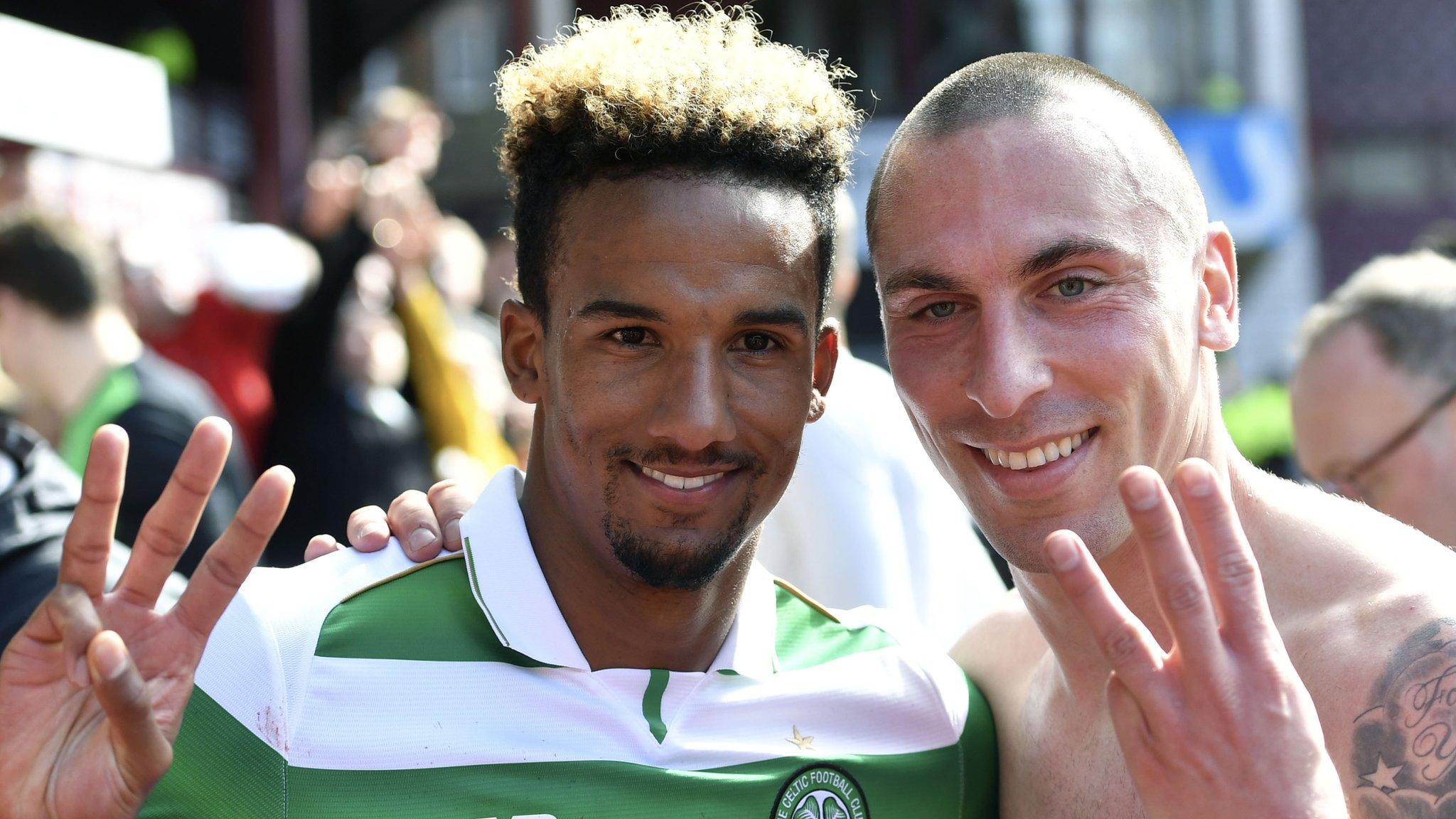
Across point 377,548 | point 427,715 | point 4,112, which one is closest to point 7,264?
point 4,112

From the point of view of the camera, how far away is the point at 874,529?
11.8ft

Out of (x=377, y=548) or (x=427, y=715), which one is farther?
(x=377, y=548)

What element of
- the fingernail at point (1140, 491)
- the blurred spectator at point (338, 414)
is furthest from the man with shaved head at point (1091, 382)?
the blurred spectator at point (338, 414)

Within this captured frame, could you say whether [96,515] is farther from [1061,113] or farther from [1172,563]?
[1061,113]

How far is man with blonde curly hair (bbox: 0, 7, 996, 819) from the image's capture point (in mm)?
2330

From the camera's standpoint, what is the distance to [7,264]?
5520 mm

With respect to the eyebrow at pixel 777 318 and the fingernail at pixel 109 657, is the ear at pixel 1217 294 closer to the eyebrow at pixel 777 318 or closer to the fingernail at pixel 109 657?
the eyebrow at pixel 777 318

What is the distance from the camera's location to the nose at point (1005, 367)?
2.39 metres

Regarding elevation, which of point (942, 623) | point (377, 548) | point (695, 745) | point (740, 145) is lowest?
point (942, 623)

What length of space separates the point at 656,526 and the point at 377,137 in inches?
204

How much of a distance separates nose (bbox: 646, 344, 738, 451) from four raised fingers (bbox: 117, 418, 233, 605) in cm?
70

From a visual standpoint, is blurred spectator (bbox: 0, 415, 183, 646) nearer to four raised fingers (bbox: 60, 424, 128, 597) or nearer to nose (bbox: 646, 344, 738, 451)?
four raised fingers (bbox: 60, 424, 128, 597)

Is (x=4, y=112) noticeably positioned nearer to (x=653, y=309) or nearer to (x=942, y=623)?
(x=653, y=309)

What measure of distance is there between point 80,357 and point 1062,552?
4.57m
